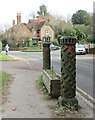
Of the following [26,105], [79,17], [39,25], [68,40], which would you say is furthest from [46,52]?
[39,25]

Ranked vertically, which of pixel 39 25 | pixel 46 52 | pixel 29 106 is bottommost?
pixel 29 106

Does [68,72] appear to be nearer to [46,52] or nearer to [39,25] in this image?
[46,52]

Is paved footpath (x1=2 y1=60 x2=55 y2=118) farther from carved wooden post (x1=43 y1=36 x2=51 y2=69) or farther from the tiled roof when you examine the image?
the tiled roof

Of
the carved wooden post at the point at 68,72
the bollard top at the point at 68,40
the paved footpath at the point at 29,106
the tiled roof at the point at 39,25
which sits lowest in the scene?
the paved footpath at the point at 29,106

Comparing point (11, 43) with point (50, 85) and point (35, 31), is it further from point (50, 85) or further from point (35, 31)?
point (50, 85)

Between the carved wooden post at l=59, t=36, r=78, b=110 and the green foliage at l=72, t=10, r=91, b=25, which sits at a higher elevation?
the green foliage at l=72, t=10, r=91, b=25

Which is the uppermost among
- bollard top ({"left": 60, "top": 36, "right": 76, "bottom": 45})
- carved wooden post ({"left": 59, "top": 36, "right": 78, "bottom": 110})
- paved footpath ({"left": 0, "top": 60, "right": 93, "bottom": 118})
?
bollard top ({"left": 60, "top": 36, "right": 76, "bottom": 45})

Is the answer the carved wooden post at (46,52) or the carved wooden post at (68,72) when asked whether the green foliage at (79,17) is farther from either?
the carved wooden post at (68,72)

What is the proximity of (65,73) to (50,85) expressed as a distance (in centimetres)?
133

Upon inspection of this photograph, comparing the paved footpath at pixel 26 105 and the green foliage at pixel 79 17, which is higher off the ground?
the green foliage at pixel 79 17

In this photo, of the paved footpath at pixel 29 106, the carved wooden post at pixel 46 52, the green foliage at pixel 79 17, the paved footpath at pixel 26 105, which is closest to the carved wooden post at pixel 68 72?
the paved footpath at pixel 29 106

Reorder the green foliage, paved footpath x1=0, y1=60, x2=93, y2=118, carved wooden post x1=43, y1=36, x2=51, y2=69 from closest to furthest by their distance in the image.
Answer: paved footpath x1=0, y1=60, x2=93, y2=118 → carved wooden post x1=43, y1=36, x2=51, y2=69 → the green foliage


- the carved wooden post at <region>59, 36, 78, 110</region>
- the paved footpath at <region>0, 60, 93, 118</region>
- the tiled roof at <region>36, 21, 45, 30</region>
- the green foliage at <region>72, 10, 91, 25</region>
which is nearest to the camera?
the paved footpath at <region>0, 60, 93, 118</region>

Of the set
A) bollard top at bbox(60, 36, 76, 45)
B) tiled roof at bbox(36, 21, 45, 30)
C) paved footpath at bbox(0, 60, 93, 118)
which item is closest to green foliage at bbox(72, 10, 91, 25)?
Result: tiled roof at bbox(36, 21, 45, 30)
